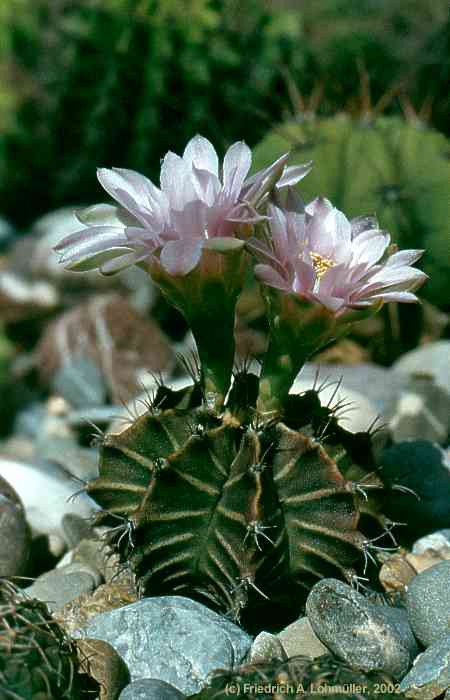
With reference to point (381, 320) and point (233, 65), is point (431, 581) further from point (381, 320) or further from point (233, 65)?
point (233, 65)

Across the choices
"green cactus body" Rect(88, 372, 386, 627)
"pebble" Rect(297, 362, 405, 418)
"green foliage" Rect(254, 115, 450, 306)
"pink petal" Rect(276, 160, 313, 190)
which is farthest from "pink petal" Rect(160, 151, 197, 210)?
"green foliage" Rect(254, 115, 450, 306)

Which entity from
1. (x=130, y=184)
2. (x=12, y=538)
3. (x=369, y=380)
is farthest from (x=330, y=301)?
(x=369, y=380)

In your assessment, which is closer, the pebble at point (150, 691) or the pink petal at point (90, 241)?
the pebble at point (150, 691)

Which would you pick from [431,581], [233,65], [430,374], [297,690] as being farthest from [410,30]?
[297,690]

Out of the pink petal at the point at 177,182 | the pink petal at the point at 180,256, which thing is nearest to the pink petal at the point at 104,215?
the pink petal at the point at 177,182

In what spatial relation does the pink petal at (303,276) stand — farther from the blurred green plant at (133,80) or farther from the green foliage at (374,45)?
the green foliage at (374,45)

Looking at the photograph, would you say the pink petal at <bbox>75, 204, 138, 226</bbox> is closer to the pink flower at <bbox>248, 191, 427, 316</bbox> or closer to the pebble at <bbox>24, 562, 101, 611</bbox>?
the pink flower at <bbox>248, 191, 427, 316</bbox>
